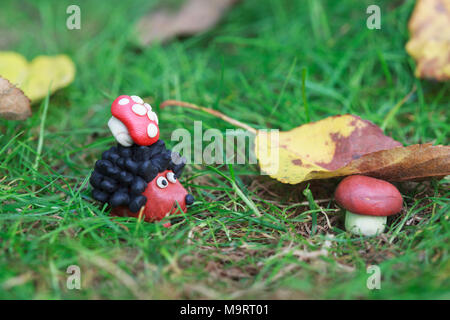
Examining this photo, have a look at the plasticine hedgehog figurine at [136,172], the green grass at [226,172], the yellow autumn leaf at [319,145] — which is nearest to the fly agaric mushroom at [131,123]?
the plasticine hedgehog figurine at [136,172]

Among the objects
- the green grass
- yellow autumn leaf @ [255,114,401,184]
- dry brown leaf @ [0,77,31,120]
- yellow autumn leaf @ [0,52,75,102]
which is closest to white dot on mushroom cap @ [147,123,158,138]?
the green grass

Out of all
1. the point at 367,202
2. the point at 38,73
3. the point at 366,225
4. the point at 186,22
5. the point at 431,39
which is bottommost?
the point at 366,225

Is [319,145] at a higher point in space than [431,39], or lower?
lower

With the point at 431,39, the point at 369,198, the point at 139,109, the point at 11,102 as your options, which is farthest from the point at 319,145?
the point at 11,102

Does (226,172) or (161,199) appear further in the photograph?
(226,172)

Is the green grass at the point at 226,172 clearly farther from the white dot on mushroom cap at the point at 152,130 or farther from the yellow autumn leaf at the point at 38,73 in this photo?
the white dot on mushroom cap at the point at 152,130

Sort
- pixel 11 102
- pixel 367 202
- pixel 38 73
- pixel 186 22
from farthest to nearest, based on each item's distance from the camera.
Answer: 1. pixel 186 22
2. pixel 38 73
3. pixel 11 102
4. pixel 367 202

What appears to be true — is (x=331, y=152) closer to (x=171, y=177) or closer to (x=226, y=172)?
(x=226, y=172)

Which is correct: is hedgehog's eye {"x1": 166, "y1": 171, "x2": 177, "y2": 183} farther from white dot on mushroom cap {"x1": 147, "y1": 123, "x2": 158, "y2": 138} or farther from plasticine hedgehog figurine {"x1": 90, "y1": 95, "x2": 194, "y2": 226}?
white dot on mushroom cap {"x1": 147, "y1": 123, "x2": 158, "y2": 138}
